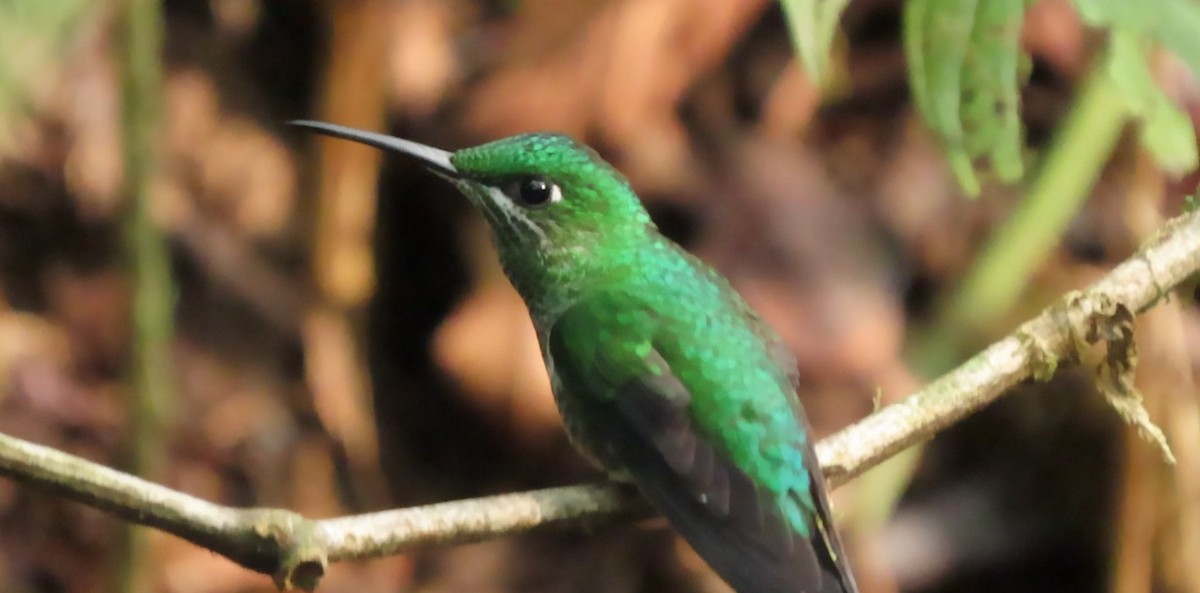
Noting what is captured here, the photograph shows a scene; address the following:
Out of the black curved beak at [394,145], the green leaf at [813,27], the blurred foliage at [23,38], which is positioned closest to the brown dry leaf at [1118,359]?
the green leaf at [813,27]

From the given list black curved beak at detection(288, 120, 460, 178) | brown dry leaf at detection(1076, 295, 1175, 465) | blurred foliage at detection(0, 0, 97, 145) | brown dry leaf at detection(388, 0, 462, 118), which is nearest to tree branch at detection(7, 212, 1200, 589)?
brown dry leaf at detection(1076, 295, 1175, 465)

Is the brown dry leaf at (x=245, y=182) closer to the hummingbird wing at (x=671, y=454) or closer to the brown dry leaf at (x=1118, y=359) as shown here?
the hummingbird wing at (x=671, y=454)

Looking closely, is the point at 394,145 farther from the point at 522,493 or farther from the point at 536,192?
the point at 522,493

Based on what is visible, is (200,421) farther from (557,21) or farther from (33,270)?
(557,21)

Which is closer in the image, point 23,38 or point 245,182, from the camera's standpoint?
point 23,38

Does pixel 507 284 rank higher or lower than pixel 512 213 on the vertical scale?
higher

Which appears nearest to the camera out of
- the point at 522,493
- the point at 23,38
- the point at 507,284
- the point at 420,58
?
the point at 522,493

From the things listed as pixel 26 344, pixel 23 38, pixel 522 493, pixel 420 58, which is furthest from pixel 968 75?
pixel 26 344
